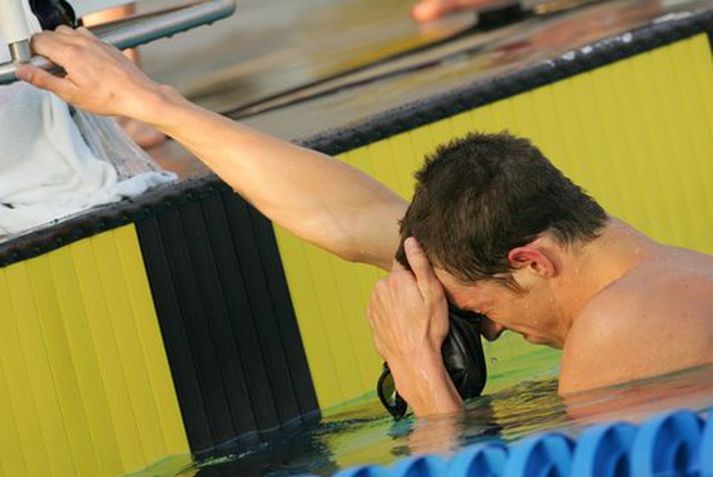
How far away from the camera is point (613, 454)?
3.05 metres

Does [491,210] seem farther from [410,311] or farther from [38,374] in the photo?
[38,374]

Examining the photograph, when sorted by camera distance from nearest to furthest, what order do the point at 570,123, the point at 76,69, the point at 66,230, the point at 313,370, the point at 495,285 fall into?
the point at 495,285, the point at 76,69, the point at 66,230, the point at 313,370, the point at 570,123

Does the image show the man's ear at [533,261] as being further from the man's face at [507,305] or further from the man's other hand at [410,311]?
the man's other hand at [410,311]

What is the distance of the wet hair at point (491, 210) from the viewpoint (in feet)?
12.6

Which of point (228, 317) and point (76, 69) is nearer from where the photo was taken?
point (76, 69)

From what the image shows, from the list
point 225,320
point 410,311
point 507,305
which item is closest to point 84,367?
point 225,320

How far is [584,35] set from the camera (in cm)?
942

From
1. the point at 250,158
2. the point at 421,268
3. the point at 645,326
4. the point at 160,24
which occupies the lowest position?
the point at 645,326

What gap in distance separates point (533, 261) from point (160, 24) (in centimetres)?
147

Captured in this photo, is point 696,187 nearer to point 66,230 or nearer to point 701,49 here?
point 701,49

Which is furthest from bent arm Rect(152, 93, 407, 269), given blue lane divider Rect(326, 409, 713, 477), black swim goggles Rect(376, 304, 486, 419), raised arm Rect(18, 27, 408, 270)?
blue lane divider Rect(326, 409, 713, 477)

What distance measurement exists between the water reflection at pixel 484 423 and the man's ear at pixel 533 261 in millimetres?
251

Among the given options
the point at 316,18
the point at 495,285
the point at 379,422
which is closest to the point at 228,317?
the point at 379,422

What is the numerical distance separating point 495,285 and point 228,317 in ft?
6.78
